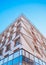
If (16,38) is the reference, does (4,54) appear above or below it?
below

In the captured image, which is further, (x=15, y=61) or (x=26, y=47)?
(x=26, y=47)

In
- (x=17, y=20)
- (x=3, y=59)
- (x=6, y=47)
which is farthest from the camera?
(x=17, y=20)

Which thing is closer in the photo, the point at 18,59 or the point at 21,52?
the point at 18,59

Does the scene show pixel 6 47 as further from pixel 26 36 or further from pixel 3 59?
pixel 26 36

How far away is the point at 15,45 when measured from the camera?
30.8 meters

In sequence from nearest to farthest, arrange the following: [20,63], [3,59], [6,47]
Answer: [20,63], [3,59], [6,47]

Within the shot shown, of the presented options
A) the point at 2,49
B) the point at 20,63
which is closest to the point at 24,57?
the point at 20,63

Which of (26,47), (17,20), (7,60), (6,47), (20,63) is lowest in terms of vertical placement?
(20,63)

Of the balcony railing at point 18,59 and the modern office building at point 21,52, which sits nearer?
the modern office building at point 21,52

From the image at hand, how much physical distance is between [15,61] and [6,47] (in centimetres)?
721

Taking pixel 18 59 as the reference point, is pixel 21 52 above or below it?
above

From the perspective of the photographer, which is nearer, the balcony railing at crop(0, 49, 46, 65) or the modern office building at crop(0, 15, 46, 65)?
the modern office building at crop(0, 15, 46, 65)

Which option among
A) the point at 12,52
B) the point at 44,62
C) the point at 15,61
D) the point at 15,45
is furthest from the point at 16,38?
the point at 44,62

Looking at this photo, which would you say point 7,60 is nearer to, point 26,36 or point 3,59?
point 3,59
